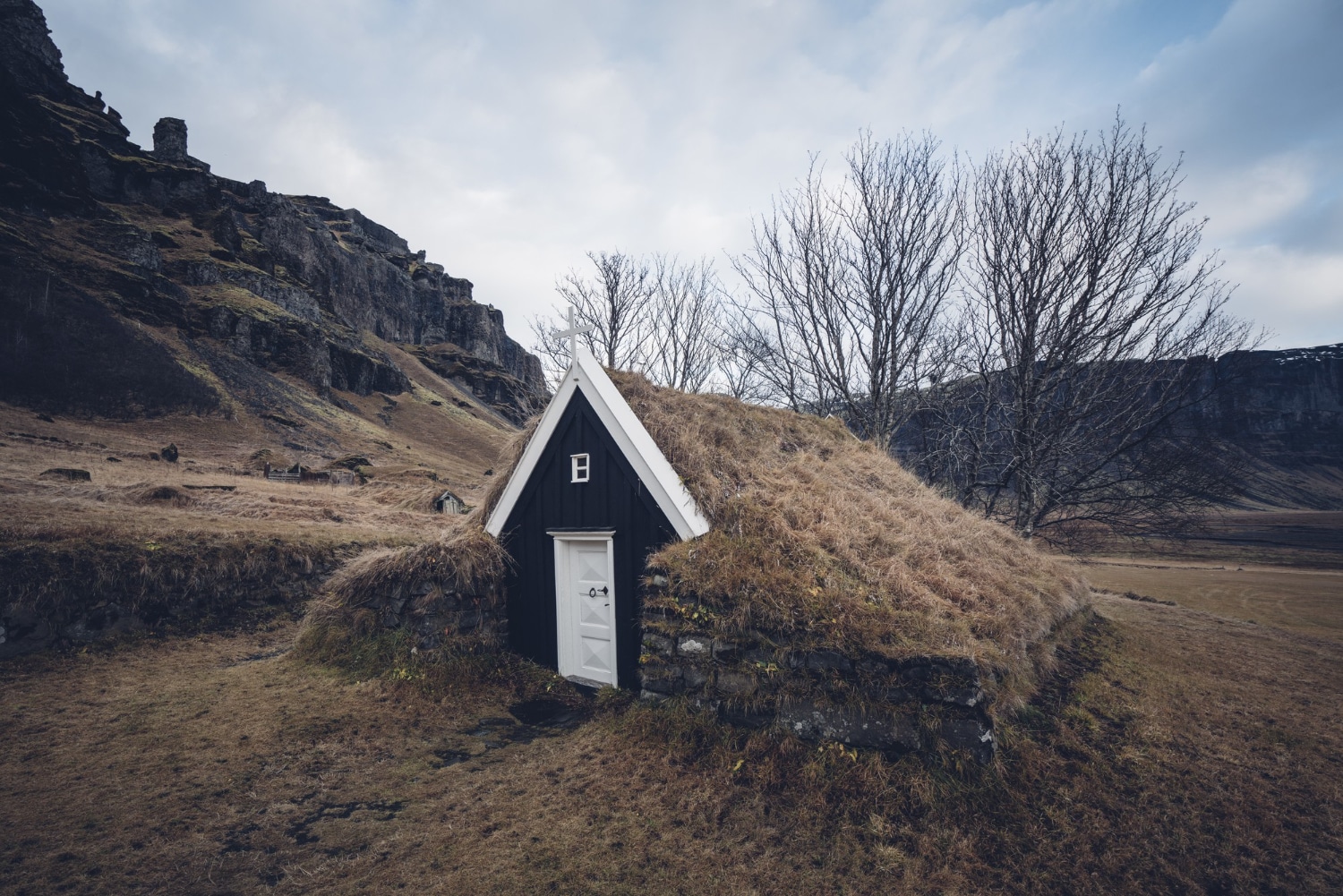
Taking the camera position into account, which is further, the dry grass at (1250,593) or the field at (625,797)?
the dry grass at (1250,593)

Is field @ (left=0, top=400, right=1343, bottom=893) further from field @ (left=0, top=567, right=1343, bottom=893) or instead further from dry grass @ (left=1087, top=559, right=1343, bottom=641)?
dry grass @ (left=1087, top=559, right=1343, bottom=641)

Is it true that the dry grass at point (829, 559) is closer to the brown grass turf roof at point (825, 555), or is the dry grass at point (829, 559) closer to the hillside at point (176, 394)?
the brown grass turf roof at point (825, 555)

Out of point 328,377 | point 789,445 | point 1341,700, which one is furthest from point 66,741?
point 328,377

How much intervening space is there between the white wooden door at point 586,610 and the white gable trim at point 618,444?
121cm

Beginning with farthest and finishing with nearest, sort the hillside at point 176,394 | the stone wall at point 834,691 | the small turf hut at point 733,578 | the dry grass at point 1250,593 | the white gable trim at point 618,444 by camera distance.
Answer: the dry grass at point 1250,593
the hillside at point 176,394
the white gable trim at point 618,444
the small turf hut at point 733,578
the stone wall at point 834,691

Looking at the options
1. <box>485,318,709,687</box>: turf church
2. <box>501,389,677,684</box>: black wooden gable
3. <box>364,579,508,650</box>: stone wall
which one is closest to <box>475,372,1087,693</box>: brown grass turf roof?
<box>485,318,709,687</box>: turf church

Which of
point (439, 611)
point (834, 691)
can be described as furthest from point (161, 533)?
point (834, 691)

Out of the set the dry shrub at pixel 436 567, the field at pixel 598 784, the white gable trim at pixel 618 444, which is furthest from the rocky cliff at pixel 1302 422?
the dry shrub at pixel 436 567

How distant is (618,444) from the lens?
25.5 ft

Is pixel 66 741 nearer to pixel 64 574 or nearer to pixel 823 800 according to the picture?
pixel 64 574

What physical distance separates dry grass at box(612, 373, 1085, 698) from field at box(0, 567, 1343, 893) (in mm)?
1100

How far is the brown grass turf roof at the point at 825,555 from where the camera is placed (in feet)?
18.7

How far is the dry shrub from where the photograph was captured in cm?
855

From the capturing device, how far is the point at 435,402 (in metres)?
72.7
